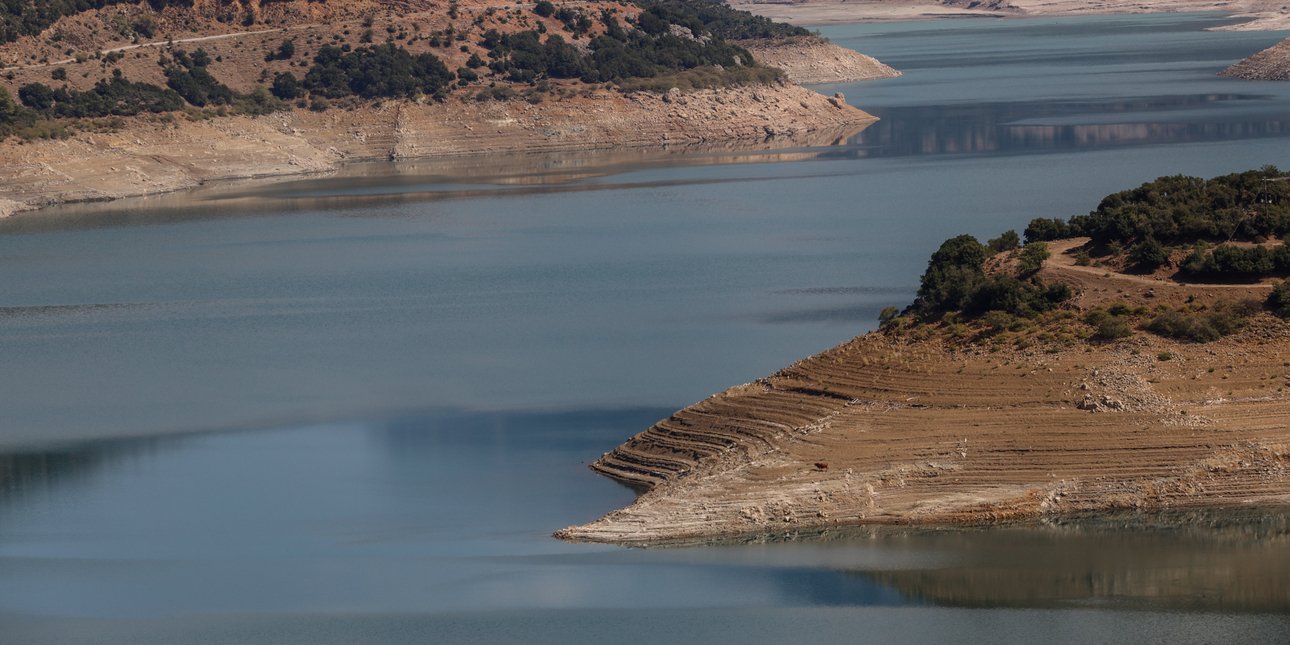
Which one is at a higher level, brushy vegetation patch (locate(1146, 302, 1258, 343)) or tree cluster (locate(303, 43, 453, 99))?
tree cluster (locate(303, 43, 453, 99))

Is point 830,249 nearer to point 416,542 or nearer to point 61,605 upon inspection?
point 416,542

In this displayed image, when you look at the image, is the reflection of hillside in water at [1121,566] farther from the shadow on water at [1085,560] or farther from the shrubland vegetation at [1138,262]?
the shrubland vegetation at [1138,262]

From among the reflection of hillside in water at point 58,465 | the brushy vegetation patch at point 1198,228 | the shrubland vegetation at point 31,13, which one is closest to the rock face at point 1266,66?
the shrubland vegetation at point 31,13

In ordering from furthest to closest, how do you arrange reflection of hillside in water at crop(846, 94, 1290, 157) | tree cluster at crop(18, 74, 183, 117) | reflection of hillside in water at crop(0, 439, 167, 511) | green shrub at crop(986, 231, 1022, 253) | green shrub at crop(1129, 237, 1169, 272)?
1. tree cluster at crop(18, 74, 183, 117)
2. reflection of hillside in water at crop(846, 94, 1290, 157)
3. green shrub at crop(986, 231, 1022, 253)
4. green shrub at crop(1129, 237, 1169, 272)
5. reflection of hillside in water at crop(0, 439, 167, 511)

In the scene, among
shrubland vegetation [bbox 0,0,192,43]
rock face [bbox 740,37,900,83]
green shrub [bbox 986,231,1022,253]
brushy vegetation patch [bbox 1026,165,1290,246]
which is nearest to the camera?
brushy vegetation patch [bbox 1026,165,1290,246]

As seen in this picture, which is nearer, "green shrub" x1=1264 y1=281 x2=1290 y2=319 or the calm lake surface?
the calm lake surface

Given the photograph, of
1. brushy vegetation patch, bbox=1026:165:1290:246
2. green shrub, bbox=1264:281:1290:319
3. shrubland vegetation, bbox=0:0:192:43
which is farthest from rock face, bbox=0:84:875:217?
green shrub, bbox=1264:281:1290:319

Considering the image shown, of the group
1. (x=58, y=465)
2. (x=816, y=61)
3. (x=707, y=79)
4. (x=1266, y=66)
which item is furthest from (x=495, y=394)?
(x=816, y=61)

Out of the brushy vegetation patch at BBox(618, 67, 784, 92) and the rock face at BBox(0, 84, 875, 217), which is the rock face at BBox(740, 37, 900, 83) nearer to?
the brushy vegetation patch at BBox(618, 67, 784, 92)
